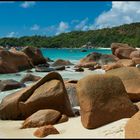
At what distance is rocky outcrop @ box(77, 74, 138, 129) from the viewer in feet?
27.3

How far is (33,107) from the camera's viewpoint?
391 inches

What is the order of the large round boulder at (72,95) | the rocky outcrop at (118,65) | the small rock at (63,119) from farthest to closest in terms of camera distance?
1. the rocky outcrop at (118,65)
2. the large round boulder at (72,95)
3. the small rock at (63,119)

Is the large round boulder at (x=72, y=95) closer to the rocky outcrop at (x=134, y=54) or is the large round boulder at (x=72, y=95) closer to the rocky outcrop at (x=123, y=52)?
the rocky outcrop at (x=134, y=54)

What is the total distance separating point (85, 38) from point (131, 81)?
113736mm

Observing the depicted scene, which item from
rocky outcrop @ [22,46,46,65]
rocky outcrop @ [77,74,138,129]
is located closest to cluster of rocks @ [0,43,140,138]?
rocky outcrop @ [77,74,138,129]

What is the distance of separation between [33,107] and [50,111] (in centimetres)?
83

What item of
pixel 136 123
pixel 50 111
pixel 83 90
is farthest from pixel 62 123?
pixel 136 123

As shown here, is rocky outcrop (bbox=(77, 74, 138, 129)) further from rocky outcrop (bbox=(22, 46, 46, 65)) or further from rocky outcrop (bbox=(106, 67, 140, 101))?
rocky outcrop (bbox=(22, 46, 46, 65))

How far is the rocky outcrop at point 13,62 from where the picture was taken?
82.2 feet

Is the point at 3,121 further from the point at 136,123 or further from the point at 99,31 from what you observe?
the point at 99,31

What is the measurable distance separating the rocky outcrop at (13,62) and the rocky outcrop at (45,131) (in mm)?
16861

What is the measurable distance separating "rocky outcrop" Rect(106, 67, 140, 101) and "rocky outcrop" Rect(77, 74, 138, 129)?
6.09ft

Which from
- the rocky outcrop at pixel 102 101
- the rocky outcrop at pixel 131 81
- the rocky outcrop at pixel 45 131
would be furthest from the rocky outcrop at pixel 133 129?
the rocky outcrop at pixel 131 81

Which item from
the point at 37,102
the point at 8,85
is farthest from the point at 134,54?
the point at 37,102
